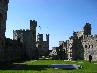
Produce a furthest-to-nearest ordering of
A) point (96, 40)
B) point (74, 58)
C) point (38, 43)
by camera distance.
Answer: point (38, 43) → point (74, 58) → point (96, 40)

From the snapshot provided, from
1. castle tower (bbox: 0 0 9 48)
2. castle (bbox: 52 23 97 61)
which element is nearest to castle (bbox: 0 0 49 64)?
castle tower (bbox: 0 0 9 48)

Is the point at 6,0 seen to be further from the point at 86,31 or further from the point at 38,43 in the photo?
the point at 38,43

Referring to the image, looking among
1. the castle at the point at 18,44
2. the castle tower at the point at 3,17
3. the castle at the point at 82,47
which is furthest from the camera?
the castle at the point at 82,47

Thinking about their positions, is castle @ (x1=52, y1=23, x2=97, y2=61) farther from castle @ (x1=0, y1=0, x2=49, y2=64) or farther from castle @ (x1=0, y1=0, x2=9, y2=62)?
castle @ (x1=0, y1=0, x2=9, y2=62)

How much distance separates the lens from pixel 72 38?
85375 millimetres

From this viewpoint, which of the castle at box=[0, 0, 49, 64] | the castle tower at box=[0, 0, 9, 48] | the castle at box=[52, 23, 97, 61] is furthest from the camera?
the castle at box=[52, 23, 97, 61]

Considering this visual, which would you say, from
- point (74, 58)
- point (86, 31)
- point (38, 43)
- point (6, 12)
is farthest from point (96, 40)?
point (38, 43)

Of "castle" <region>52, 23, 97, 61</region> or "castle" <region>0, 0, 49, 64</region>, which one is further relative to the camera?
"castle" <region>52, 23, 97, 61</region>

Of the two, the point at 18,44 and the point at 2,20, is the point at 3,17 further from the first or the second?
the point at 18,44

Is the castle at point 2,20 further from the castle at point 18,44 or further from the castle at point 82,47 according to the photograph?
the castle at point 82,47

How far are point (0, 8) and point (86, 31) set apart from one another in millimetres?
44211

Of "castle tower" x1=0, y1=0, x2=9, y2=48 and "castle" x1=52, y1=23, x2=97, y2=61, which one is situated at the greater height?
"castle tower" x1=0, y1=0, x2=9, y2=48

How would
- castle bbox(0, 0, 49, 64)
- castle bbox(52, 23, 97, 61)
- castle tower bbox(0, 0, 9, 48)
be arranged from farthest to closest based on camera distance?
castle bbox(52, 23, 97, 61), castle bbox(0, 0, 49, 64), castle tower bbox(0, 0, 9, 48)

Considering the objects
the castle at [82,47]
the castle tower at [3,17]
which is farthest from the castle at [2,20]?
the castle at [82,47]
